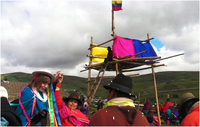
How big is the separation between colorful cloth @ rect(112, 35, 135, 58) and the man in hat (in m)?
7.61

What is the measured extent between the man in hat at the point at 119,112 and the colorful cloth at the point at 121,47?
7607mm

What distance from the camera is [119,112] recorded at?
185 cm

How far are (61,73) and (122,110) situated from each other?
141 cm

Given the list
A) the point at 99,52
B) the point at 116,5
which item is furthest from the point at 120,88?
the point at 99,52

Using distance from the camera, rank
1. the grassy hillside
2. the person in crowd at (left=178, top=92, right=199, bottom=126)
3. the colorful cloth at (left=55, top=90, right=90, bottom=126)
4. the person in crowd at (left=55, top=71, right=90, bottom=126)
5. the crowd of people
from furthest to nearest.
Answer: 1. the grassy hillside
2. the colorful cloth at (left=55, top=90, right=90, bottom=126)
3. the person in crowd at (left=55, top=71, right=90, bottom=126)
4. the person in crowd at (left=178, top=92, right=199, bottom=126)
5. the crowd of people

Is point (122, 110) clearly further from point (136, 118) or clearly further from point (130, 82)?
point (130, 82)

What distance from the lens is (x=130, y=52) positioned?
11047 millimetres

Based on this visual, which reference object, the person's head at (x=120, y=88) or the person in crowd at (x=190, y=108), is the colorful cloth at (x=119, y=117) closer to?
the person's head at (x=120, y=88)

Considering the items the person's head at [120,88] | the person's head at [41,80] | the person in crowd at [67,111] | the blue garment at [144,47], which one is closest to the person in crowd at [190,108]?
the person's head at [120,88]

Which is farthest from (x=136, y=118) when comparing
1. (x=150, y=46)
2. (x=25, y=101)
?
(x=150, y=46)

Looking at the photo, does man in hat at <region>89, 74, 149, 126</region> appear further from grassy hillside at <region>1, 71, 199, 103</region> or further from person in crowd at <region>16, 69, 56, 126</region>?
grassy hillside at <region>1, 71, 199, 103</region>

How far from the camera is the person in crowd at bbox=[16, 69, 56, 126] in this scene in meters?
2.38

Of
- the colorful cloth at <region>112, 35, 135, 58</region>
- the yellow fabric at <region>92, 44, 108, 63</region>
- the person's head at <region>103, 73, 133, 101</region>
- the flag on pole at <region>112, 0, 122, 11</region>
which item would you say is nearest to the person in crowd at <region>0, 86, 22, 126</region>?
the person's head at <region>103, 73, 133, 101</region>

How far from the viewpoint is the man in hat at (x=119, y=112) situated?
1.78 meters
